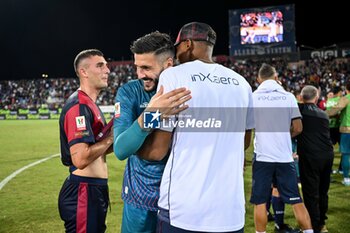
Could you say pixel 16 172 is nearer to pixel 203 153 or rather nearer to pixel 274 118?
pixel 274 118

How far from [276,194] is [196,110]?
12.6ft

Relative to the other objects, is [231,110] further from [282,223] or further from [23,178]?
[23,178]

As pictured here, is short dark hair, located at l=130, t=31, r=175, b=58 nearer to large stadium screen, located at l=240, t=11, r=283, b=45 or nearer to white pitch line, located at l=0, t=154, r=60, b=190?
white pitch line, located at l=0, t=154, r=60, b=190

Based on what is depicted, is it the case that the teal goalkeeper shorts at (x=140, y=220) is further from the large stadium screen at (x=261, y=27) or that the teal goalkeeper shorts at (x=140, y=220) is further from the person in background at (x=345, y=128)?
the large stadium screen at (x=261, y=27)

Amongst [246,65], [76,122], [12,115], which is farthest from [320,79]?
[76,122]

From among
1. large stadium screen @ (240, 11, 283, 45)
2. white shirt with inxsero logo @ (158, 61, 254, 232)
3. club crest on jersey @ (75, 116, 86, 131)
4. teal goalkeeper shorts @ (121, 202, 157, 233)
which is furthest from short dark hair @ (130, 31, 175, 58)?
A: large stadium screen @ (240, 11, 283, 45)

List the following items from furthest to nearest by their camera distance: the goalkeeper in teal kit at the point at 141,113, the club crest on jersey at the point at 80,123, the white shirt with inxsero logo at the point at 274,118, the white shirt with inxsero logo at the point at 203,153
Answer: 1. the white shirt with inxsero logo at the point at 274,118
2. the club crest on jersey at the point at 80,123
3. the goalkeeper in teal kit at the point at 141,113
4. the white shirt with inxsero logo at the point at 203,153

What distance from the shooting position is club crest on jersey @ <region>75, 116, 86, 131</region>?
297cm

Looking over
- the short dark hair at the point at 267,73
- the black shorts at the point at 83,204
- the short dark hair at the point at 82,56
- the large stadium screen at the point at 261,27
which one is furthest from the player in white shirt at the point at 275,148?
the large stadium screen at the point at 261,27

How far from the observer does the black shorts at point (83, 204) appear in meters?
3.05

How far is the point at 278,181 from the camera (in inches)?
181

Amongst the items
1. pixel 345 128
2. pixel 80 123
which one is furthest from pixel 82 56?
pixel 345 128

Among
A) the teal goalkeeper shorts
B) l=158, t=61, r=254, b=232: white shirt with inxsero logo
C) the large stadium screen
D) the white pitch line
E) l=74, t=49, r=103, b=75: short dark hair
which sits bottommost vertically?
the white pitch line

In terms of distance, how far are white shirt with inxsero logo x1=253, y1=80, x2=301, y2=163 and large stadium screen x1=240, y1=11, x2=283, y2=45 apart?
32.2m
